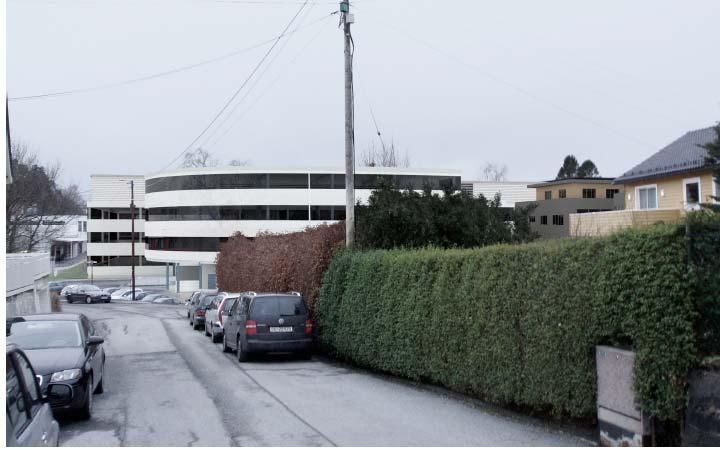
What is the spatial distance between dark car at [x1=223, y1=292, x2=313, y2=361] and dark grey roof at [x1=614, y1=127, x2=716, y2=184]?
15813mm

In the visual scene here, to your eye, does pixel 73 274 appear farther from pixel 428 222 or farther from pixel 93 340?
pixel 93 340

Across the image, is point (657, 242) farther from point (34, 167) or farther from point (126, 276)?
point (126, 276)

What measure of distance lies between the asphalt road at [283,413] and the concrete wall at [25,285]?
7618 millimetres

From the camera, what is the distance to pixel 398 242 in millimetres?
16562

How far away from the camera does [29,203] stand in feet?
129

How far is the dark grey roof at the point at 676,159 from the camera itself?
24.2 meters

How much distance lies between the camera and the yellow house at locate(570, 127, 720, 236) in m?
23.6

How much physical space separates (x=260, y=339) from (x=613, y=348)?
32.9 ft

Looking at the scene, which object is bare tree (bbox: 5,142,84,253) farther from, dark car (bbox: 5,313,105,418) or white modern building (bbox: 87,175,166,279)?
white modern building (bbox: 87,175,166,279)

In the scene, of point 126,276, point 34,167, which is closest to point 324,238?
point 34,167

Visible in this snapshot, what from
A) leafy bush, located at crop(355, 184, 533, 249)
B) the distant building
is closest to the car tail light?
leafy bush, located at crop(355, 184, 533, 249)

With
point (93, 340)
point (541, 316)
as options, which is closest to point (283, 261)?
point (93, 340)

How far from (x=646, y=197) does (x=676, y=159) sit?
7.98 feet

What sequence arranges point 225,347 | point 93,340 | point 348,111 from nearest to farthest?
point 93,340 < point 348,111 < point 225,347
